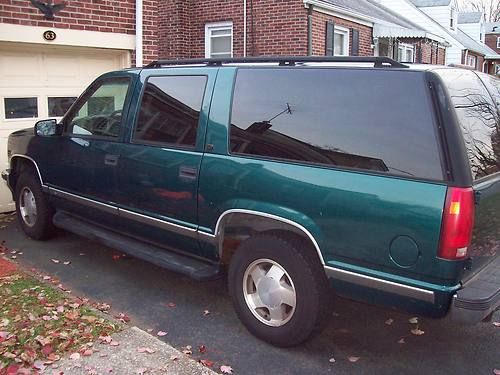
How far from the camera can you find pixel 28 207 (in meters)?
6.20

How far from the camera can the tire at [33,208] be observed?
591 centimetres

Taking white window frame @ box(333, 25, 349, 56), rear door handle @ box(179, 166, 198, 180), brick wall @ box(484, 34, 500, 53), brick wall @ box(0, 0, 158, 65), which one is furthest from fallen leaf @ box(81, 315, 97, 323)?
brick wall @ box(484, 34, 500, 53)

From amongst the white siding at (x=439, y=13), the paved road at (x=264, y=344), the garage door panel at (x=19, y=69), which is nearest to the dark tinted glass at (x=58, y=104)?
the garage door panel at (x=19, y=69)

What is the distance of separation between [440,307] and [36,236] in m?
4.61

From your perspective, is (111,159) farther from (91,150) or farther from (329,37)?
(329,37)

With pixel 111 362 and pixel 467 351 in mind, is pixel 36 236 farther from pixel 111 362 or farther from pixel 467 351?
pixel 467 351

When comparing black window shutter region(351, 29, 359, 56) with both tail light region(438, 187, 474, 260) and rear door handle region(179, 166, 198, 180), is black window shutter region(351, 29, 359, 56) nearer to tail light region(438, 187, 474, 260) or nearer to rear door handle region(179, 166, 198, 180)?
rear door handle region(179, 166, 198, 180)

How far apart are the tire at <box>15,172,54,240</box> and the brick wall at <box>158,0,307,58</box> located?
8.74m

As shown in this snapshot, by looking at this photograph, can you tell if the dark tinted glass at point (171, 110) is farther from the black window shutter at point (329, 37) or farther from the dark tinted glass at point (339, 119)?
the black window shutter at point (329, 37)

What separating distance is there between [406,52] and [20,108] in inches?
651

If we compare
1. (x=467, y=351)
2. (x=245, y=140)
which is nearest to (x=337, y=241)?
(x=245, y=140)

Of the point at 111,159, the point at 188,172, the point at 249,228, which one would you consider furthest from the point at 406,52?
the point at 249,228

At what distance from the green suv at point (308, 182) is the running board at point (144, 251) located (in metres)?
0.02

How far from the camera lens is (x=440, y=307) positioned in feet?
10.1
